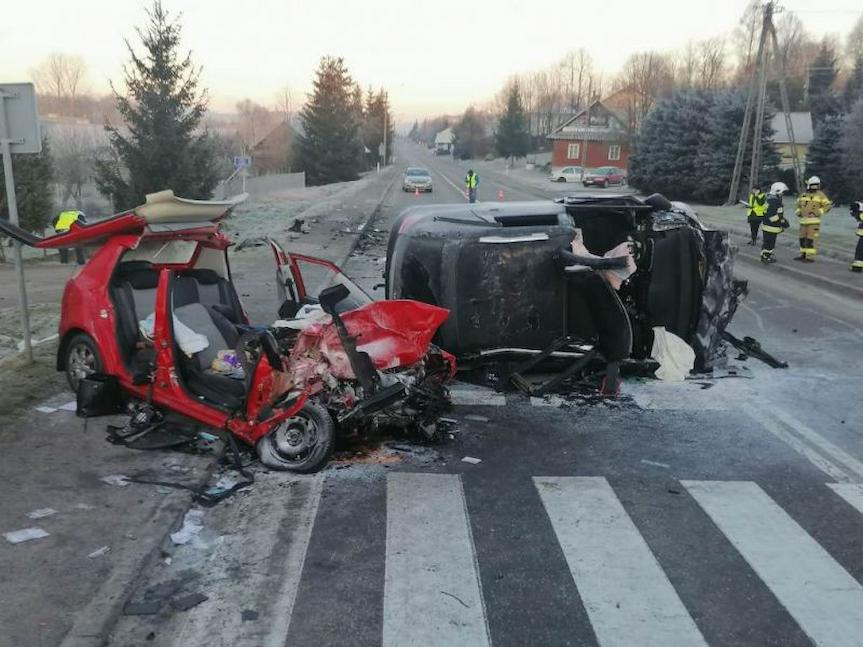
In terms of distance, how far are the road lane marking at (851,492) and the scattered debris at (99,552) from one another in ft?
15.7

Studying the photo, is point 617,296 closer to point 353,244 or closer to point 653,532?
point 653,532

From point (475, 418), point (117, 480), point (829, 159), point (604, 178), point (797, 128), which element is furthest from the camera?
point (797, 128)

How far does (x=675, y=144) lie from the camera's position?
3809cm

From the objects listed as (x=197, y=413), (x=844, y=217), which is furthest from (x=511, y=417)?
(x=844, y=217)

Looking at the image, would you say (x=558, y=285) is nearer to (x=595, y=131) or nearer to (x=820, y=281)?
(x=820, y=281)

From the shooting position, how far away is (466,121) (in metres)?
125

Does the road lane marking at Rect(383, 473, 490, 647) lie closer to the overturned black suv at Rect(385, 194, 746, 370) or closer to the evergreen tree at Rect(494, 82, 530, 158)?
the overturned black suv at Rect(385, 194, 746, 370)

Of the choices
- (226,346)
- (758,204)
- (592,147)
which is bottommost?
(226,346)

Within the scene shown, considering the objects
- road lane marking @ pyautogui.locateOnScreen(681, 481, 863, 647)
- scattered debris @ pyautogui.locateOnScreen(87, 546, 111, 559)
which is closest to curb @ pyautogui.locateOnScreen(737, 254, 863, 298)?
road lane marking @ pyautogui.locateOnScreen(681, 481, 863, 647)

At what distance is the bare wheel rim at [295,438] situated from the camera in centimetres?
547

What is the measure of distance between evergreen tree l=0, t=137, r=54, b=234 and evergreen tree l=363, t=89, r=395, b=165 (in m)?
63.2

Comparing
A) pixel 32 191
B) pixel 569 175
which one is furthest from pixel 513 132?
pixel 32 191

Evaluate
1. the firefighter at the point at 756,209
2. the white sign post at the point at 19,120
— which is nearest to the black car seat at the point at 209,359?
the white sign post at the point at 19,120

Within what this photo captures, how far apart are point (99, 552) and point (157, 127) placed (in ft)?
84.7
